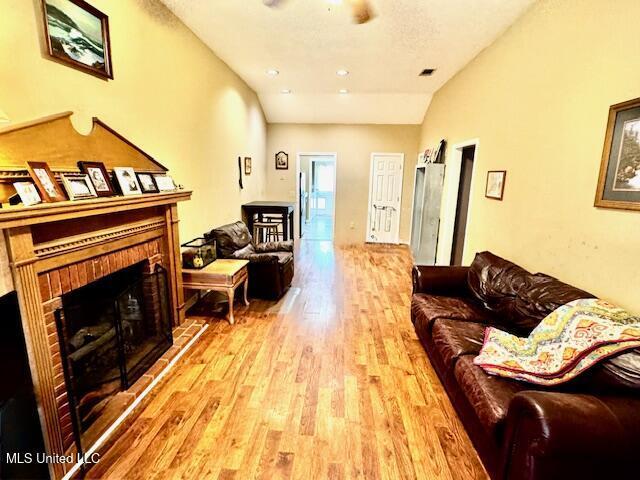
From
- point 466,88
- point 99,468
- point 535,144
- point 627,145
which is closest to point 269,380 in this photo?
point 99,468

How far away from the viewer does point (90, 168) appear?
73.5 inches

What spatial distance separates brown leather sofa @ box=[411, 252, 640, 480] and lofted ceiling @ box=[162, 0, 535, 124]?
2316 mm

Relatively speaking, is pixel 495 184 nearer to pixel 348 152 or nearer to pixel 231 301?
pixel 231 301

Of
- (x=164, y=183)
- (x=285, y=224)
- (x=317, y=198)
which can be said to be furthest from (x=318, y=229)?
(x=164, y=183)

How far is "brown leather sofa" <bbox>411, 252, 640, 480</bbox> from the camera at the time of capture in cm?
111

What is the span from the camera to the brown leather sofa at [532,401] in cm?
111

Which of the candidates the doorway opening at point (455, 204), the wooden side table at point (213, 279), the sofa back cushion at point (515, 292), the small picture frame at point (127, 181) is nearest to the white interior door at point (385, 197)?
the doorway opening at point (455, 204)

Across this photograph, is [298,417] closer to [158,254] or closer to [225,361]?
[225,361]

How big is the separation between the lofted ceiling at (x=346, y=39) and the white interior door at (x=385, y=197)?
1.55m

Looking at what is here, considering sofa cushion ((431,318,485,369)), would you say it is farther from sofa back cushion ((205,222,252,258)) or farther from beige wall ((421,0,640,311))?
sofa back cushion ((205,222,252,258))

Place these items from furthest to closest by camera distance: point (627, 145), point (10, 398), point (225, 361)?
point (225, 361) < point (627, 145) < point (10, 398)

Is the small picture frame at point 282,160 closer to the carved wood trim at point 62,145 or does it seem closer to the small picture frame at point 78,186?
the carved wood trim at point 62,145

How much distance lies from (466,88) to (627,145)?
2.65 metres

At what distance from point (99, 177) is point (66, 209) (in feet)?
1.55
